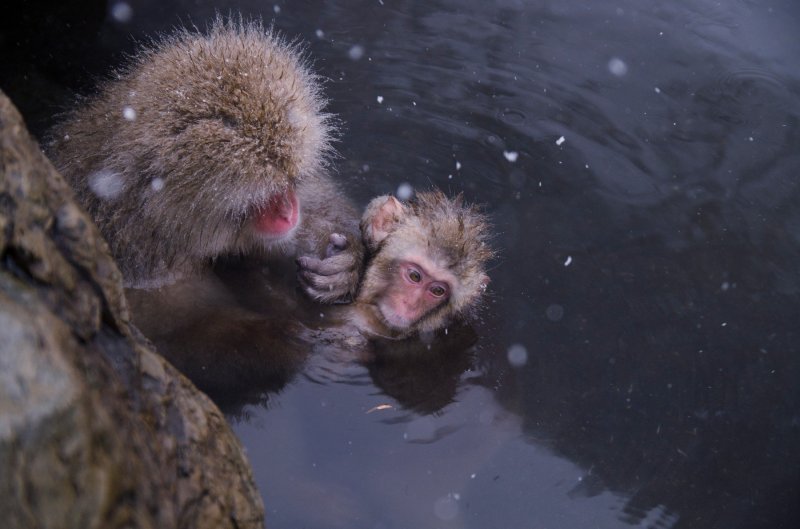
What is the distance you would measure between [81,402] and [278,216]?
7.85 feet

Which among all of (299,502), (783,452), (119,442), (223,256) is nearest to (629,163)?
(783,452)

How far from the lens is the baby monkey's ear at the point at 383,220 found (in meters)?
3.99

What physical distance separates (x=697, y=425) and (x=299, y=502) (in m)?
1.95

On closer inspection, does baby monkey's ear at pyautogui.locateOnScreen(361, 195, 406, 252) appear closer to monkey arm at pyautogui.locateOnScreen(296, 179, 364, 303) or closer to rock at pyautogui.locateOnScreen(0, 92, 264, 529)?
monkey arm at pyautogui.locateOnScreen(296, 179, 364, 303)

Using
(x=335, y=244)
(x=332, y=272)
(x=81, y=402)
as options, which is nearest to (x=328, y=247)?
(x=335, y=244)

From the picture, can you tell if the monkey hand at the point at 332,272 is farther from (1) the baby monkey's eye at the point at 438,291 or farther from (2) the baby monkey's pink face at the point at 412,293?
(1) the baby monkey's eye at the point at 438,291

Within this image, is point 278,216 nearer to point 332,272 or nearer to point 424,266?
point 332,272

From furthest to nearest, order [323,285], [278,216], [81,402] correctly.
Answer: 1. [323,285]
2. [278,216]
3. [81,402]

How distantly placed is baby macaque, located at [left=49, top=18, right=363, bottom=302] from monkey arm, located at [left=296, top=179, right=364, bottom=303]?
0.27 meters

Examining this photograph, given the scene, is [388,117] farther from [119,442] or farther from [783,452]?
[119,442]

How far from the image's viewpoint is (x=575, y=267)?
4582 millimetres

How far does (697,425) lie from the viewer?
391cm

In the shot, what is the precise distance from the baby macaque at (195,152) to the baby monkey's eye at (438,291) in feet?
2.34

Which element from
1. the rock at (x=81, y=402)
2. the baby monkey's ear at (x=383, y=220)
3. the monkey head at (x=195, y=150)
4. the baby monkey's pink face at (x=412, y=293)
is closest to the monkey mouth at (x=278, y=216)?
the monkey head at (x=195, y=150)
